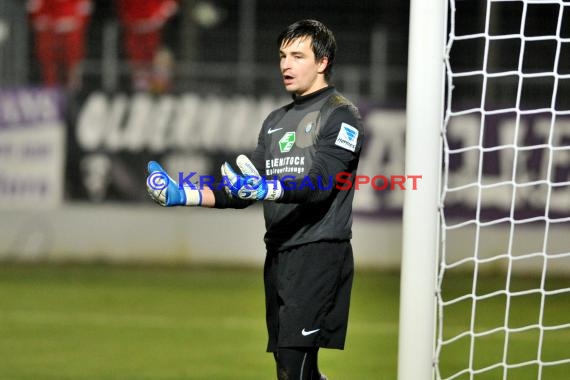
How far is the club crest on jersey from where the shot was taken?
172 inches

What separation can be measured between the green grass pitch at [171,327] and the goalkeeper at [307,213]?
2044 mm

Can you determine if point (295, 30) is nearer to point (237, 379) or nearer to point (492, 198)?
point (237, 379)

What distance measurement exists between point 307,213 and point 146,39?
923cm

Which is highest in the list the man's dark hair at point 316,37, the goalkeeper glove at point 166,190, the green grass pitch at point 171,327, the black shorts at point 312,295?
the man's dark hair at point 316,37

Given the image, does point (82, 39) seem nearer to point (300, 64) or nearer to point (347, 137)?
point (300, 64)

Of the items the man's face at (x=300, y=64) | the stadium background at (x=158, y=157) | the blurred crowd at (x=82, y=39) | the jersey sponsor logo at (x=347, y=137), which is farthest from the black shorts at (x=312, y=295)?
the blurred crowd at (x=82, y=39)

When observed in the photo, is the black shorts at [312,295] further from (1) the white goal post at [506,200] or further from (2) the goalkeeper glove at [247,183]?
(1) the white goal post at [506,200]

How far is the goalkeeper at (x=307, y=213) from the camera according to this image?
13.9ft

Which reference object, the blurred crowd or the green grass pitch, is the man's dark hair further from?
the blurred crowd

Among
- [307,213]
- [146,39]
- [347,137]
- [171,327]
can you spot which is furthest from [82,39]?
[347,137]

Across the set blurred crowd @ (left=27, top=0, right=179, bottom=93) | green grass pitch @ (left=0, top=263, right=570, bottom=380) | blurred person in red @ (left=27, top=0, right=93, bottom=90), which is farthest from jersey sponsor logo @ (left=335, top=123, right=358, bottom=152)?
blurred person in red @ (left=27, top=0, right=93, bottom=90)

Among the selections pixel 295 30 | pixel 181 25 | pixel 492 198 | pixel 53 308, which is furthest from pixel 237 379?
pixel 181 25

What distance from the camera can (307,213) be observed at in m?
4.34

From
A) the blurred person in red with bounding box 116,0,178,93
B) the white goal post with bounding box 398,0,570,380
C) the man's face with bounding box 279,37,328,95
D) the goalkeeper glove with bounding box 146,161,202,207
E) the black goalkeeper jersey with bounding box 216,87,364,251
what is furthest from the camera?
the blurred person in red with bounding box 116,0,178,93
